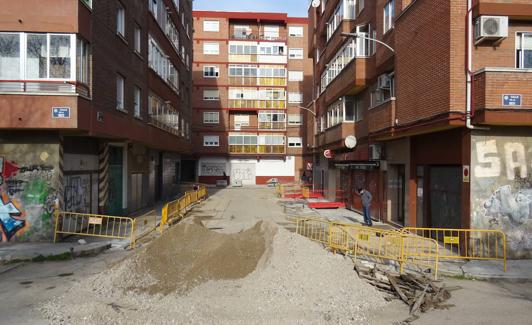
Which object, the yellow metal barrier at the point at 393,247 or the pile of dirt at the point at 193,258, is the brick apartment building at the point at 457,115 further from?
the pile of dirt at the point at 193,258

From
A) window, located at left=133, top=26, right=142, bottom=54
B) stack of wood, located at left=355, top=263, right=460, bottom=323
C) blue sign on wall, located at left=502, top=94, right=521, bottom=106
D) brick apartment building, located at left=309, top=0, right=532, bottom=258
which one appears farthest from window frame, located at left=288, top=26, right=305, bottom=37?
stack of wood, located at left=355, top=263, right=460, bottom=323

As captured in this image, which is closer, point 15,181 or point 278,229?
point 278,229

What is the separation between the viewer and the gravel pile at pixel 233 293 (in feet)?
22.9

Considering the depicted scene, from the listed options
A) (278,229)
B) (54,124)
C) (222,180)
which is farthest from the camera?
(222,180)

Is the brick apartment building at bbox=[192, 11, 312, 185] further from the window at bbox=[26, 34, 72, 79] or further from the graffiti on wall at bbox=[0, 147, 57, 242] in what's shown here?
the window at bbox=[26, 34, 72, 79]

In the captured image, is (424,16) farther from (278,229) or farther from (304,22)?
(304,22)

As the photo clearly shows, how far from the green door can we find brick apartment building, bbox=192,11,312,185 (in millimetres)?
33226

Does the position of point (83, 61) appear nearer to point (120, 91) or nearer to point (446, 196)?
point (120, 91)

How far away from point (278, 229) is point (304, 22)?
5068cm

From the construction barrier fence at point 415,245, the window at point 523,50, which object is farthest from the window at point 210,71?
the window at point 523,50

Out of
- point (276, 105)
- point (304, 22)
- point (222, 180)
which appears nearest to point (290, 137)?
point (276, 105)

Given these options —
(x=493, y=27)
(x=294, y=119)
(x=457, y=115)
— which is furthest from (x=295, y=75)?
(x=457, y=115)

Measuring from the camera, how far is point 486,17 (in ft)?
37.4

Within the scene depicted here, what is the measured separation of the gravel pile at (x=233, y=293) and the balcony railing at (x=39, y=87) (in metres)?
6.64
